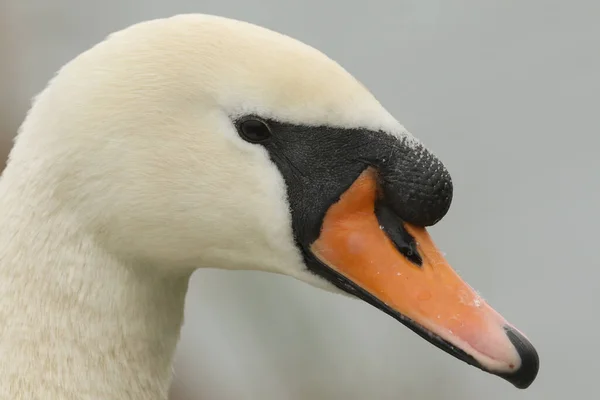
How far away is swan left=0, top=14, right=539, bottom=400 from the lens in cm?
59

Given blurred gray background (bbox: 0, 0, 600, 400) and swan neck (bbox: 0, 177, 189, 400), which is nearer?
swan neck (bbox: 0, 177, 189, 400)

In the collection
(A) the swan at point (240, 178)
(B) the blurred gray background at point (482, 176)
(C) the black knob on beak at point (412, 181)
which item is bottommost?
(B) the blurred gray background at point (482, 176)

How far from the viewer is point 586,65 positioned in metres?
1.36

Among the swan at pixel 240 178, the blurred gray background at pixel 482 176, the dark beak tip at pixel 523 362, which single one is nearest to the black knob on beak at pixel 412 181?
the swan at pixel 240 178

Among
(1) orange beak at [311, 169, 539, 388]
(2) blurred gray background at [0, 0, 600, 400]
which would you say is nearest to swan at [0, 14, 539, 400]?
(1) orange beak at [311, 169, 539, 388]

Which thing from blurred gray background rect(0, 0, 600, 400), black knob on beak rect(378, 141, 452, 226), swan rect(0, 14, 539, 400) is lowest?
blurred gray background rect(0, 0, 600, 400)

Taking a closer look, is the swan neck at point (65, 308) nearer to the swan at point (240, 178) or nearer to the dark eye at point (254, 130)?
the swan at point (240, 178)

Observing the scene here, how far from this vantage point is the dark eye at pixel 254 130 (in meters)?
0.59

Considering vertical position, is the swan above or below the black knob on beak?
below

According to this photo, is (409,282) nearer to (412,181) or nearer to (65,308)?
(412,181)

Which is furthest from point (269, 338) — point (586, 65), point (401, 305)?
point (401, 305)

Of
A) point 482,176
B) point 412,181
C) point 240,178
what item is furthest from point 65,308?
point 482,176

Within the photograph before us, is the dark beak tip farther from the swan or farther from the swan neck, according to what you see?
the swan neck

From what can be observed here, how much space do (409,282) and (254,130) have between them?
162 millimetres
